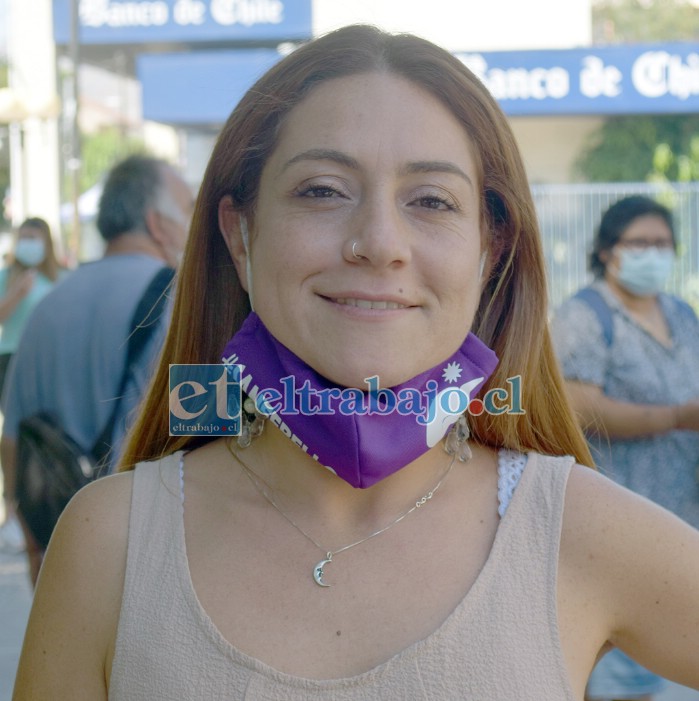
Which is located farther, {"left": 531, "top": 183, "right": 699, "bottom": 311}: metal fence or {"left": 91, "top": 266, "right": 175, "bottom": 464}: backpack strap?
{"left": 531, "top": 183, "right": 699, "bottom": 311}: metal fence

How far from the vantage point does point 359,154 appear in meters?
1.63

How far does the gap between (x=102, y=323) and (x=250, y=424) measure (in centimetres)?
218

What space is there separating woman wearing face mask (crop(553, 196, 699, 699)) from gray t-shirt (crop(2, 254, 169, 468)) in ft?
4.76

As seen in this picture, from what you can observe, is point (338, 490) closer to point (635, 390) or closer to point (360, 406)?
point (360, 406)

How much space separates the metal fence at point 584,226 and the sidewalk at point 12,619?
7.88 meters

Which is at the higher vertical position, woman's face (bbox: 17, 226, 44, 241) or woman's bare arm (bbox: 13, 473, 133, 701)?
woman's face (bbox: 17, 226, 44, 241)

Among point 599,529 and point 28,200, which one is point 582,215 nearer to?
point 28,200

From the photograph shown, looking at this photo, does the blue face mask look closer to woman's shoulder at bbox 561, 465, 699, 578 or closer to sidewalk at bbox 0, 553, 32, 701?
woman's shoulder at bbox 561, 465, 699, 578

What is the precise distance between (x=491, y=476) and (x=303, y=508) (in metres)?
0.30

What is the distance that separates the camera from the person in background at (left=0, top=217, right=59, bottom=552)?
7395mm

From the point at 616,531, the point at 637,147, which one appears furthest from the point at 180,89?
the point at 616,531

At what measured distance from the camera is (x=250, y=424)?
1.82 metres

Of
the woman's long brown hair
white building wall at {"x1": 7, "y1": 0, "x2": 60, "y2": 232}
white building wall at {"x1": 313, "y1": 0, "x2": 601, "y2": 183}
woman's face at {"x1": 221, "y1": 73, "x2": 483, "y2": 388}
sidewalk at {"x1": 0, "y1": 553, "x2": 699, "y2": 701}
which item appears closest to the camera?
woman's face at {"x1": 221, "y1": 73, "x2": 483, "y2": 388}

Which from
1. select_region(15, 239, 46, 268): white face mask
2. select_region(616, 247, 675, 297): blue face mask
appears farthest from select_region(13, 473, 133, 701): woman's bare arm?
select_region(15, 239, 46, 268): white face mask
